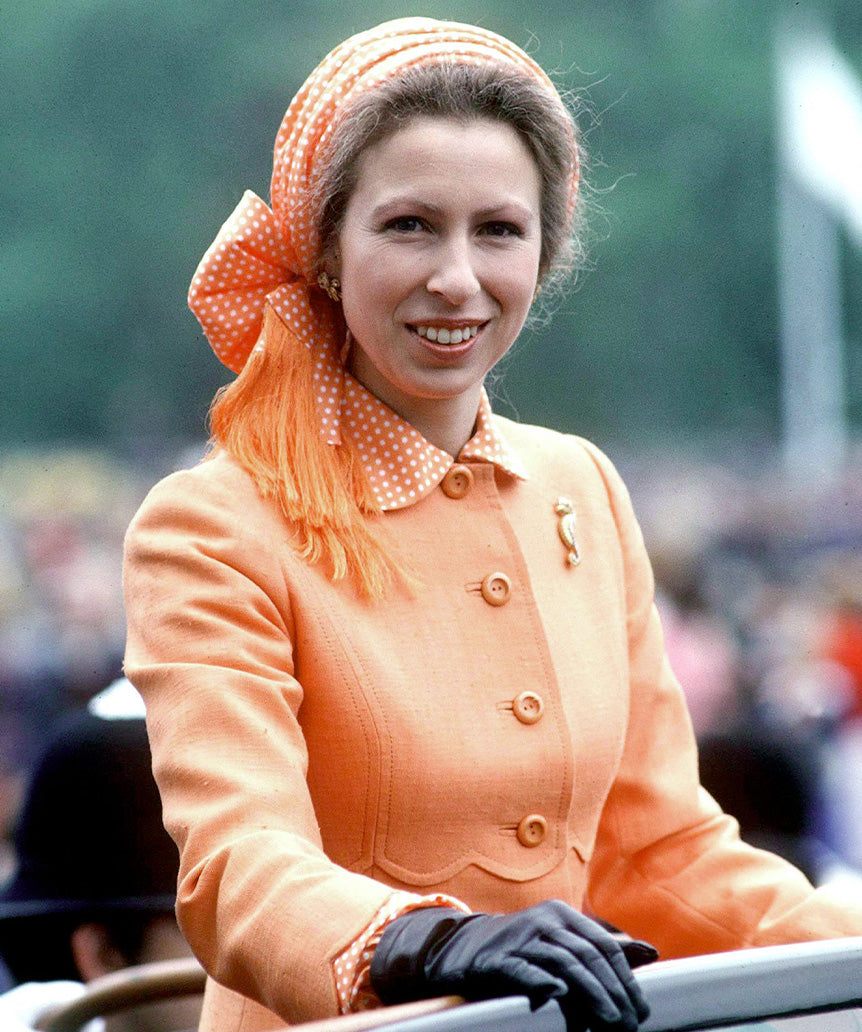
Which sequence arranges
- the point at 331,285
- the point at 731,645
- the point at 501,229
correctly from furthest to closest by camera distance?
the point at 731,645
the point at 331,285
the point at 501,229

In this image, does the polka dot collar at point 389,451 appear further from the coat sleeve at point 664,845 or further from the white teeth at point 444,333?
the coat sleeve at point 664,845

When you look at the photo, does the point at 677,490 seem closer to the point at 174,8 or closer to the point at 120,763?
the point at 174,8

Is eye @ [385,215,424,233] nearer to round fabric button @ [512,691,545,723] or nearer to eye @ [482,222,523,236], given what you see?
eye @ [482,222,523,236]

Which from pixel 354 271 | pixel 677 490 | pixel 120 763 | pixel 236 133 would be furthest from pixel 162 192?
pixel 354 271

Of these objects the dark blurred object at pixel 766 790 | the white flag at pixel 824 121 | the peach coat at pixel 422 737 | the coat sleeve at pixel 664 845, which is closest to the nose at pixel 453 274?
the peach coat at pixel 422 737

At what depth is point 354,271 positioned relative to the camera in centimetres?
199

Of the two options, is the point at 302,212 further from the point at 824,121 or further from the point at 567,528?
the point at 824,121

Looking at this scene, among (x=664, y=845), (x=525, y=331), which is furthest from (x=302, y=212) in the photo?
(x=525, y=331)

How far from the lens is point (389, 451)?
2068 millimetres

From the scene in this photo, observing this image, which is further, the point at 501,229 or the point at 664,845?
the point at 664,845

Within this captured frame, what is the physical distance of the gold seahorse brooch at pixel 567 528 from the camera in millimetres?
2146

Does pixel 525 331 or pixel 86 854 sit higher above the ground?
pixel 525 331

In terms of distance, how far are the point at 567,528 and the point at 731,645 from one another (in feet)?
17.7

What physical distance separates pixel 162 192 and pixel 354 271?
13.9 meters
